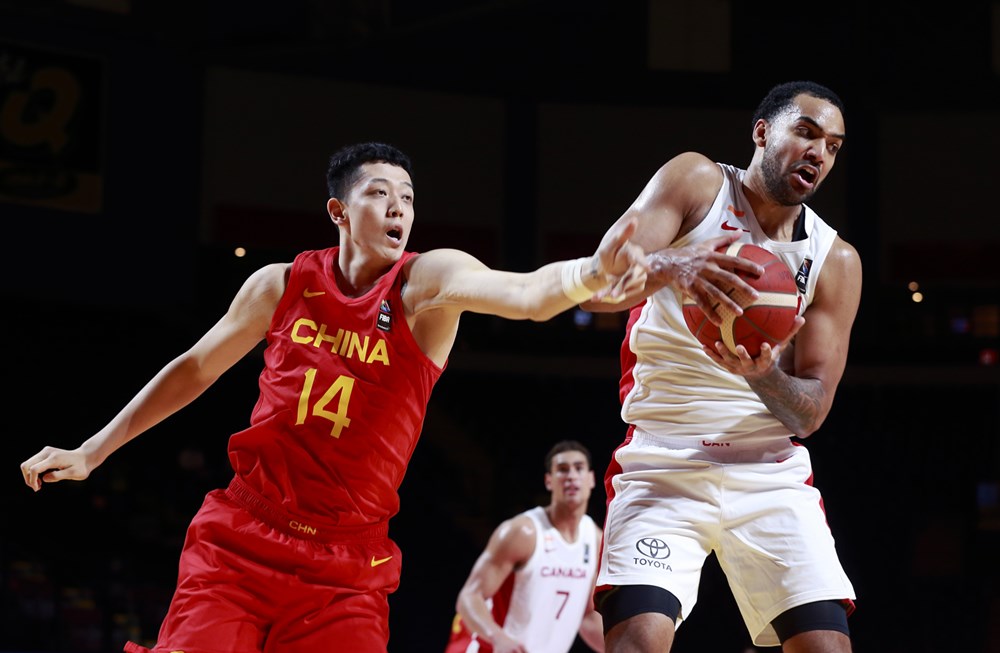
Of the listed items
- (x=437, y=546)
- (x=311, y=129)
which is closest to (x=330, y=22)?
(x=311, y=129)

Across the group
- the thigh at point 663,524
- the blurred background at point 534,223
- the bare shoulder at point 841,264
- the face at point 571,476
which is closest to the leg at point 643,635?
the thigh at point 663,524

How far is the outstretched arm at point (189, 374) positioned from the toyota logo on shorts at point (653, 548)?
1262 millimetres

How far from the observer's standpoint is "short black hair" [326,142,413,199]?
143 inches

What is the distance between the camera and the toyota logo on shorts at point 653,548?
3352 mm

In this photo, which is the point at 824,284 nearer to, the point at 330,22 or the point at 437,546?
the point at 437,546

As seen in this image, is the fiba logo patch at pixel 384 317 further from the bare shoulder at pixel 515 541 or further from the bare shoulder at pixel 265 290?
the bare shoulder at pixel 515 541

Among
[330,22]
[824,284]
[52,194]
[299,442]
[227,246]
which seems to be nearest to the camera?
[299,442]

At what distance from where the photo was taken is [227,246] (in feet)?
46.6

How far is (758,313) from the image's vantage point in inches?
123

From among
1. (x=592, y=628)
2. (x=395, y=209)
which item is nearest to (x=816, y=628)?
(x=395, y=209)

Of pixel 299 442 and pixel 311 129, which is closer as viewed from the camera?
pixel 299 442

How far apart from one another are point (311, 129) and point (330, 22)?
161cm

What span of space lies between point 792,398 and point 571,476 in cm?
337

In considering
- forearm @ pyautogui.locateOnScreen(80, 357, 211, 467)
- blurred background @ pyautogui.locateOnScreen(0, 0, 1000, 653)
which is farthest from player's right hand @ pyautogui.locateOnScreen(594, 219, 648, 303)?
blurred background @ pyautogui.locateOnScreen(0, 0, 1000, 653)
